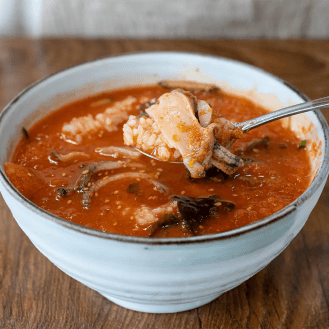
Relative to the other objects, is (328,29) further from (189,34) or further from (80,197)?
(80,197)

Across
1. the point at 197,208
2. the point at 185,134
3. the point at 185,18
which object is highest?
the point at 185,134

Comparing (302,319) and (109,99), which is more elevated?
(109,99)

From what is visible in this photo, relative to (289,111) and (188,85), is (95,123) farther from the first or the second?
(289,111)

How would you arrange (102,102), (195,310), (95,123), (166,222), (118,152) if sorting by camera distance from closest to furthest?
(166,222) → (195,310) → (118,152) → (95,123) → (102,102)

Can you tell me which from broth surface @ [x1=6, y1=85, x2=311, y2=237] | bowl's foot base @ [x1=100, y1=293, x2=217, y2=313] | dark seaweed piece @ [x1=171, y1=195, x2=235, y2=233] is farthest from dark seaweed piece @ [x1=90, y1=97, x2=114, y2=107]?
bowl's foot base @ [x1=100, y1=293, x2=217, y2=313]

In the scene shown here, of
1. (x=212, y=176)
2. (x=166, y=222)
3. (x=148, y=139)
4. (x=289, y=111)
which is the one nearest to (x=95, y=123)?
(x=148, y=139)

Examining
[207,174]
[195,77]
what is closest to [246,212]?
[207,174]

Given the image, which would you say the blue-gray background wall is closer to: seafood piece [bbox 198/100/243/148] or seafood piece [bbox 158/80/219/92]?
seafood piece [bbox 158/80/219/92]
